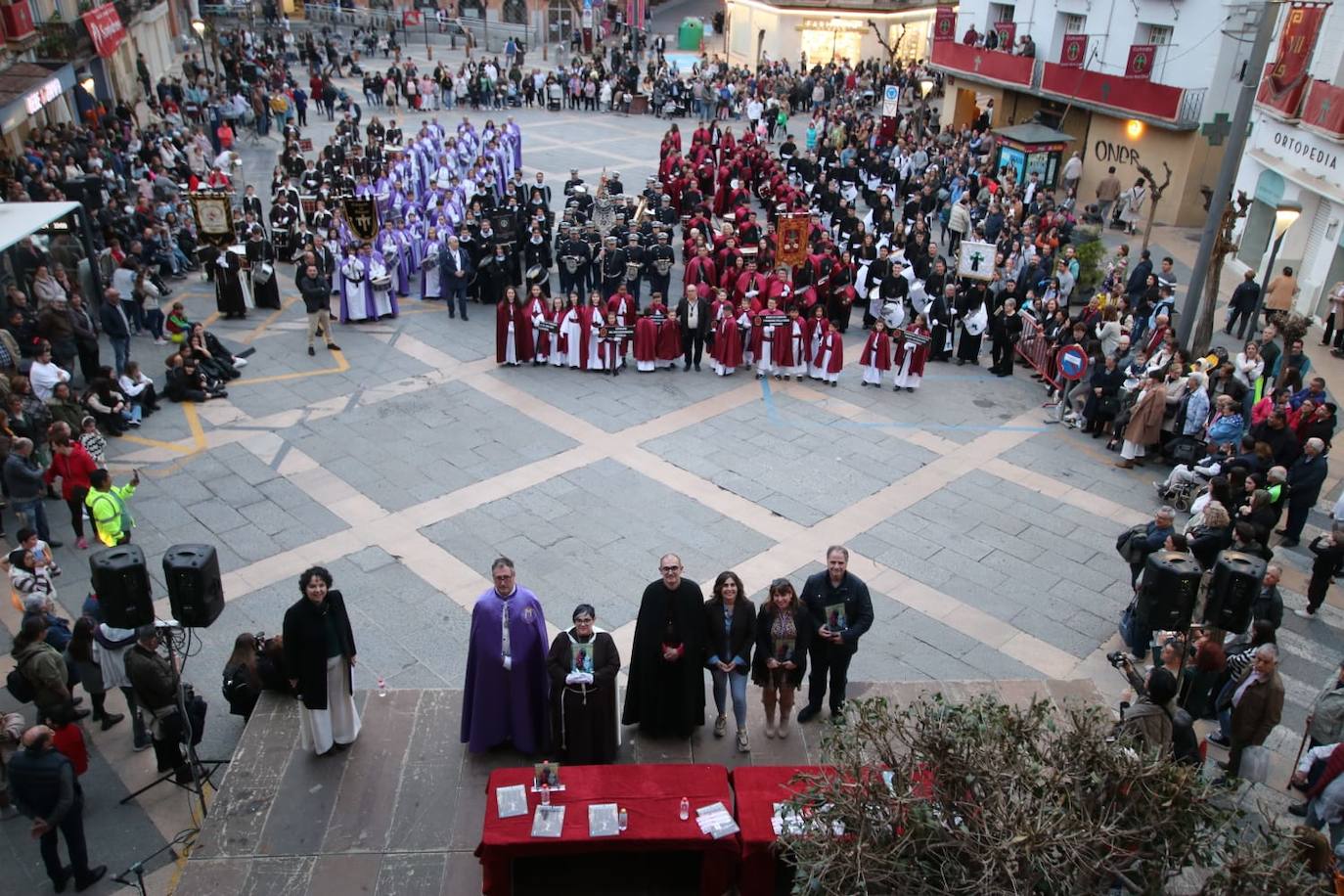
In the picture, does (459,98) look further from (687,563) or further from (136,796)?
(136,796)

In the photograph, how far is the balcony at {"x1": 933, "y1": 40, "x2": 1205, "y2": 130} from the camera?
88.6ft

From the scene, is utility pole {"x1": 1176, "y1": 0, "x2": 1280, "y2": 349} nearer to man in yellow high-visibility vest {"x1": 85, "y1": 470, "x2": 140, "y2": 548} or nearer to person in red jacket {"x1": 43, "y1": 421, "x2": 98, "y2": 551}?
man in yellow high-visibility vest {"x1": 85, "y1": 470, "x2": 140, "y2": 548}

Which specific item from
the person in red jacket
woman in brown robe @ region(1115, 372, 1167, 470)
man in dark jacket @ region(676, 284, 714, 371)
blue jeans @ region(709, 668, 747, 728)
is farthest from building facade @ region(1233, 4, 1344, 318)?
the person in red jacket

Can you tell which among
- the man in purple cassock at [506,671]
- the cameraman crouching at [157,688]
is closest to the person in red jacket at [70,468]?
the cameraman crouching at [157,688]

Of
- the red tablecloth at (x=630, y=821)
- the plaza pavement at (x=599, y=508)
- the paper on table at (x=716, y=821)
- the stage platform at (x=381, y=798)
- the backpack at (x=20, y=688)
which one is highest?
the paper on table at (x=716, y=821)

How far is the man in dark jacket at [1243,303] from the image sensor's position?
61.7 feet

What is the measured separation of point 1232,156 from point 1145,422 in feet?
12.2

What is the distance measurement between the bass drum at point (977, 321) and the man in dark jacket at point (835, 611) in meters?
10.3

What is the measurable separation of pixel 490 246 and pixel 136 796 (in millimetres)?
12746

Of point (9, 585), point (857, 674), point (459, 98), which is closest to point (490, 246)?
point (9, 585)

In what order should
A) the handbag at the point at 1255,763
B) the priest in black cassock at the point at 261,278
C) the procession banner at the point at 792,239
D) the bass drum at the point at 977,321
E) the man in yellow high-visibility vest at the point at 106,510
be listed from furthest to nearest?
the procession banner at the point at 792,239 < the priest in black cassock at the point at 261,278 < the bass drum at the point at 977,321 < the man in yellow high-visibility vest at the point at 106,510 < the handbag at the point at 1255,763

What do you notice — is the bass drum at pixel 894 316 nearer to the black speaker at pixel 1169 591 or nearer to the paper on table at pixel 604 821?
the black speaker at pixel 1169 591

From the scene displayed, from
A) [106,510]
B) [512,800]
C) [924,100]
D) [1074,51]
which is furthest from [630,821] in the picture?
[924,100]

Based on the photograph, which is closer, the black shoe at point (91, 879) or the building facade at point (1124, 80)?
the black shoe at point (91, 879)
